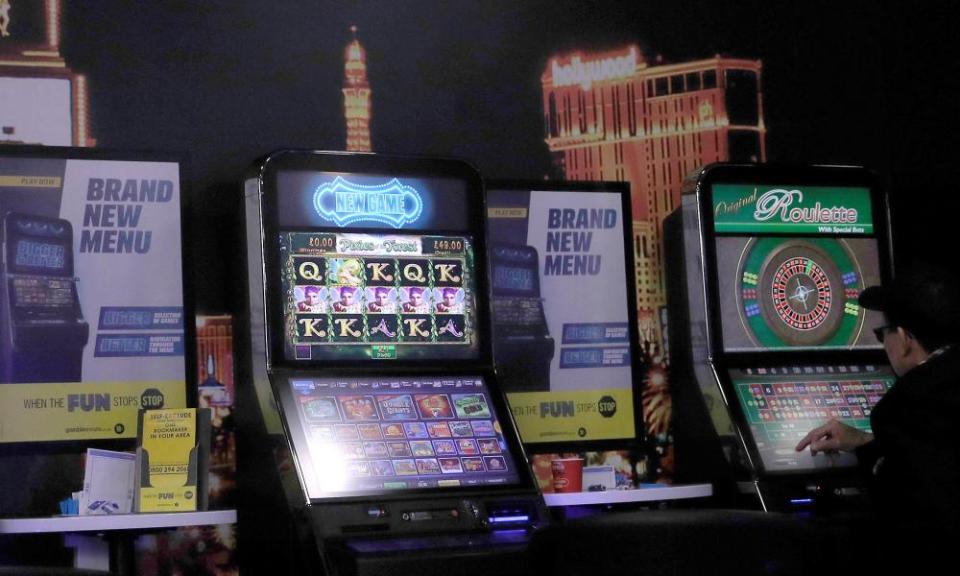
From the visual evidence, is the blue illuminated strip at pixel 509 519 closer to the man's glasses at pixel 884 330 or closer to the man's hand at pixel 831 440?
the man's hand at pixel 831 440

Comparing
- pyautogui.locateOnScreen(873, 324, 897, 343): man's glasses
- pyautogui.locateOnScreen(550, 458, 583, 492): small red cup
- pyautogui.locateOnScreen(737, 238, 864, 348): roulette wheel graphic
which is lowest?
pyautogui.locateOnScreen(550, 458, 583, 492): small red cup

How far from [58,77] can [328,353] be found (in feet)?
4.21

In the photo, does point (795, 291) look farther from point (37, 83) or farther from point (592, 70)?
point (37, 83)

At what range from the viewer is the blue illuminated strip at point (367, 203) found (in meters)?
4.12

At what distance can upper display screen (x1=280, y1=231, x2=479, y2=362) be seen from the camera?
4.02m

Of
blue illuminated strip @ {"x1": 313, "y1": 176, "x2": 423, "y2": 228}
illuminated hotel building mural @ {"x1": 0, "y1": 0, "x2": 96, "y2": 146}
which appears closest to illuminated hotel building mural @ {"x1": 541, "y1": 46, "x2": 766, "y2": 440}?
blue illuminated strip @ {"x1": 313, "y1": 176, "x2": 423, "y2": 228}

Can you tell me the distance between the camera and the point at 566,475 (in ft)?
15.1

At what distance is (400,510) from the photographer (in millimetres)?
3781

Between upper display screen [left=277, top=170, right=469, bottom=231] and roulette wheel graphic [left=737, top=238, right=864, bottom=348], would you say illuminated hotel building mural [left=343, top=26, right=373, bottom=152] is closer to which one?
upper display screen [left=277, top=170, right=469, bottom=231]

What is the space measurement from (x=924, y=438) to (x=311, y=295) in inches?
69.7

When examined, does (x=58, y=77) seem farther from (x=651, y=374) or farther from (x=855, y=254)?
(x=855, y=254)

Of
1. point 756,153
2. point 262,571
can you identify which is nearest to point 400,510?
point 262,571

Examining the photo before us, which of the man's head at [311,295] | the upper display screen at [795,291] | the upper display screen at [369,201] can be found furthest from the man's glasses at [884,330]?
the man's head at [311,295]

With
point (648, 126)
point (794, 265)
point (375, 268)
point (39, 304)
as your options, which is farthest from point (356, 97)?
point (794, 265)
